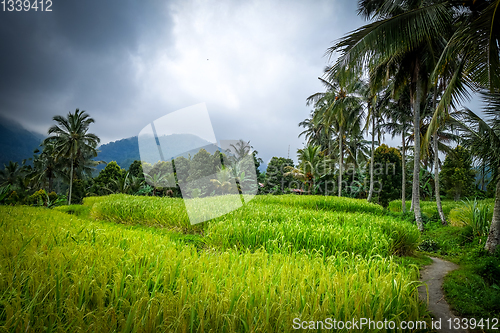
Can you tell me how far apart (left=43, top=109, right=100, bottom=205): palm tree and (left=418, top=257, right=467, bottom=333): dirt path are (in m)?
26.9

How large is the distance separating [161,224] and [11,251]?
4.45m

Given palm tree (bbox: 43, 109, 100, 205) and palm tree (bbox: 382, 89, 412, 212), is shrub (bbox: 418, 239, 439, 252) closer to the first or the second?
palm tree (bbox: 382, 89, 412, 212)

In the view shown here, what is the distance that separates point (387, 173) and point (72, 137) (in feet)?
97.1

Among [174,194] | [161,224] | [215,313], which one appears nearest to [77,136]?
[174,194]

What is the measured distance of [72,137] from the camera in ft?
72.8

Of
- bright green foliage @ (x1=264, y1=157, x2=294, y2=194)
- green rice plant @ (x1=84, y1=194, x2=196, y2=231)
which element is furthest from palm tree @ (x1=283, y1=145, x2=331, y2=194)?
green rice plant @ (x1=84, y1=194, x2=196, y2=231)

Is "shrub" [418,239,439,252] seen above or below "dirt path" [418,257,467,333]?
below

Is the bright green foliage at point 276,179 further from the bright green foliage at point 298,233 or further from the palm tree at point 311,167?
the bright green foliage at point 298,233

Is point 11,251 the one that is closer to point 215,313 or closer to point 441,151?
point 215,313

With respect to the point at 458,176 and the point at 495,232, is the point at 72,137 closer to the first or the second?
the point at 495,232

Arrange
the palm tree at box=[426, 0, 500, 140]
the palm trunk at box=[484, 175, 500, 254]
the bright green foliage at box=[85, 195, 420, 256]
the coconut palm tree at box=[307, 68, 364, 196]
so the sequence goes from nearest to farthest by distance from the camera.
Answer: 1. the palm tree at box=[426, 0, 500, 140]
2. the bright green foliage at box=[85, 195, 420, 256]
3. the palm trunk at box=[484, 175, 500, 254]
4. the coconut palm tree at box=[307, 68, 364, 196]

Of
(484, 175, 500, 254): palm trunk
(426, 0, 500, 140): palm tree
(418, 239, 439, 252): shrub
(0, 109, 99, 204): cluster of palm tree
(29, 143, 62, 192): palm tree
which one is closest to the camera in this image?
(426, 0, 500, 140): palm tree

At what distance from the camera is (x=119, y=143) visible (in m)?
108

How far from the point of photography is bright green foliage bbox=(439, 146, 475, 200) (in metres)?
20.0
